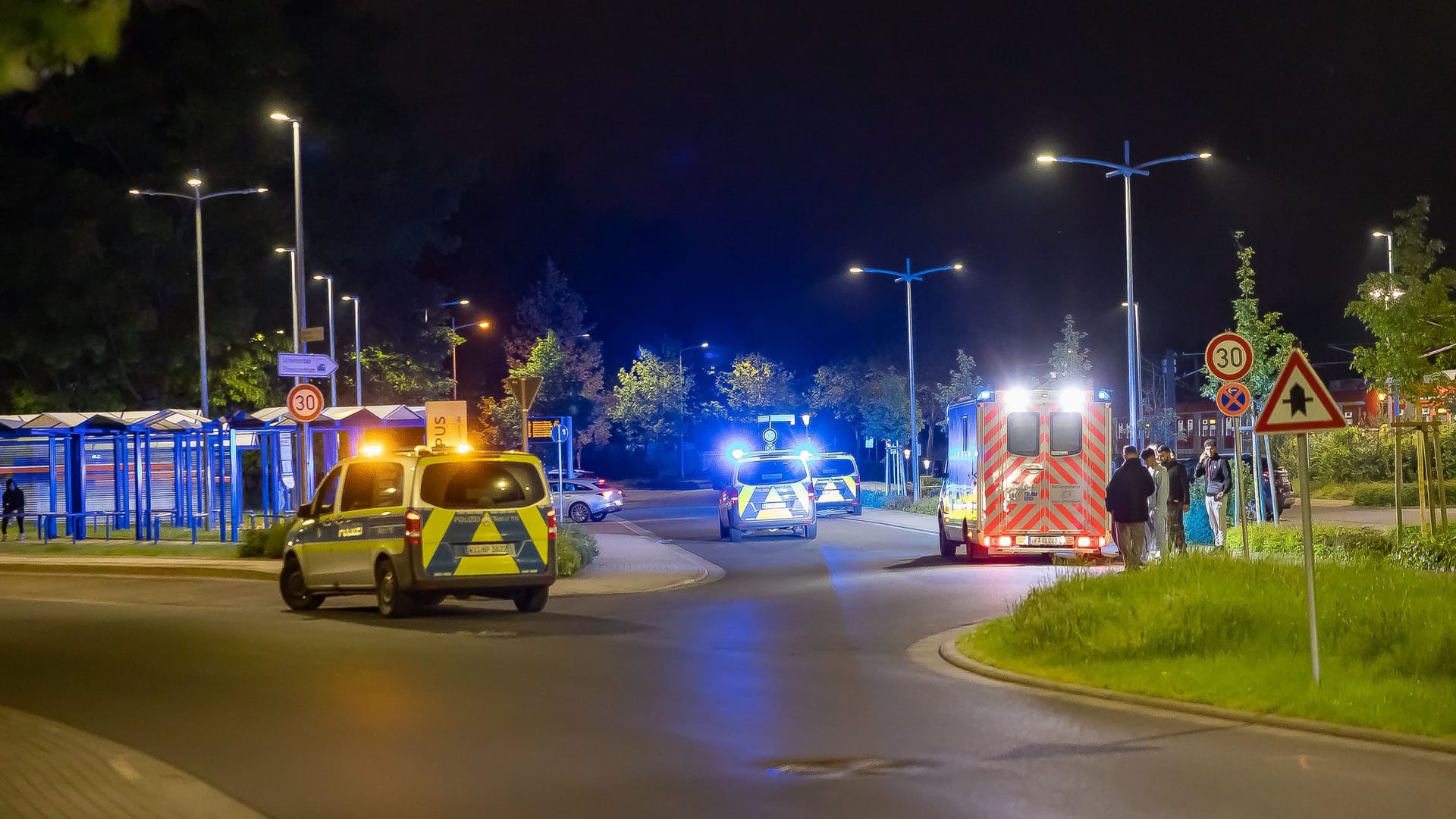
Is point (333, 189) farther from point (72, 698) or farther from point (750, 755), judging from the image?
point (750, 755)

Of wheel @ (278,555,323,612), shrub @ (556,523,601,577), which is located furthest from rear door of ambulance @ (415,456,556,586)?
shrub @ (556,523,601,577)

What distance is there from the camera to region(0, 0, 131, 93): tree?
253 inches

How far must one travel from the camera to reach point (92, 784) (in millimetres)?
8406

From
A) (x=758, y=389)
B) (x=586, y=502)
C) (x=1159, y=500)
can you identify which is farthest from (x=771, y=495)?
(x=758, y=389)

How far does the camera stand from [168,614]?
19359 millimetres

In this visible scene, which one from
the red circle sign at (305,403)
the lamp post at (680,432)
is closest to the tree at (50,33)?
the red circle sign at (305,403)

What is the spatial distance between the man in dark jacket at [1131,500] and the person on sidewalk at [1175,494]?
9.31ft

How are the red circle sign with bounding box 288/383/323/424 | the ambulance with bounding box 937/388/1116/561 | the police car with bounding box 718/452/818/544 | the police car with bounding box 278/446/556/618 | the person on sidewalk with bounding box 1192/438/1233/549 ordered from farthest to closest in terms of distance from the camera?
the police car with bounding box 718/452/818/544, the red circle sign with bounding box 288/383/323/424, the person on sidewalk with bounding box 1192/438/1233/549, the ambulance with bounding box 937/388/1116/561, the police car with bounding box 278/446/556/618

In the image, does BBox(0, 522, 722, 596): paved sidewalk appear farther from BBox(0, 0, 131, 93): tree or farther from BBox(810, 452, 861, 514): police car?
BBox(0, 0, 131, 93): tree

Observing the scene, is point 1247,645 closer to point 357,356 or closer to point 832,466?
point 832,466

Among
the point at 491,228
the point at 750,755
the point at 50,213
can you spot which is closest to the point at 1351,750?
the point at 750,755

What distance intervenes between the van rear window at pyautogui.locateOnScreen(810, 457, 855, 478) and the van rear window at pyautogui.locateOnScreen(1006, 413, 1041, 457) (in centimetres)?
2103

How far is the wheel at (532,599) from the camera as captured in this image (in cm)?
1853

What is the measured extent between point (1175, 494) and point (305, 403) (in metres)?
14.2
